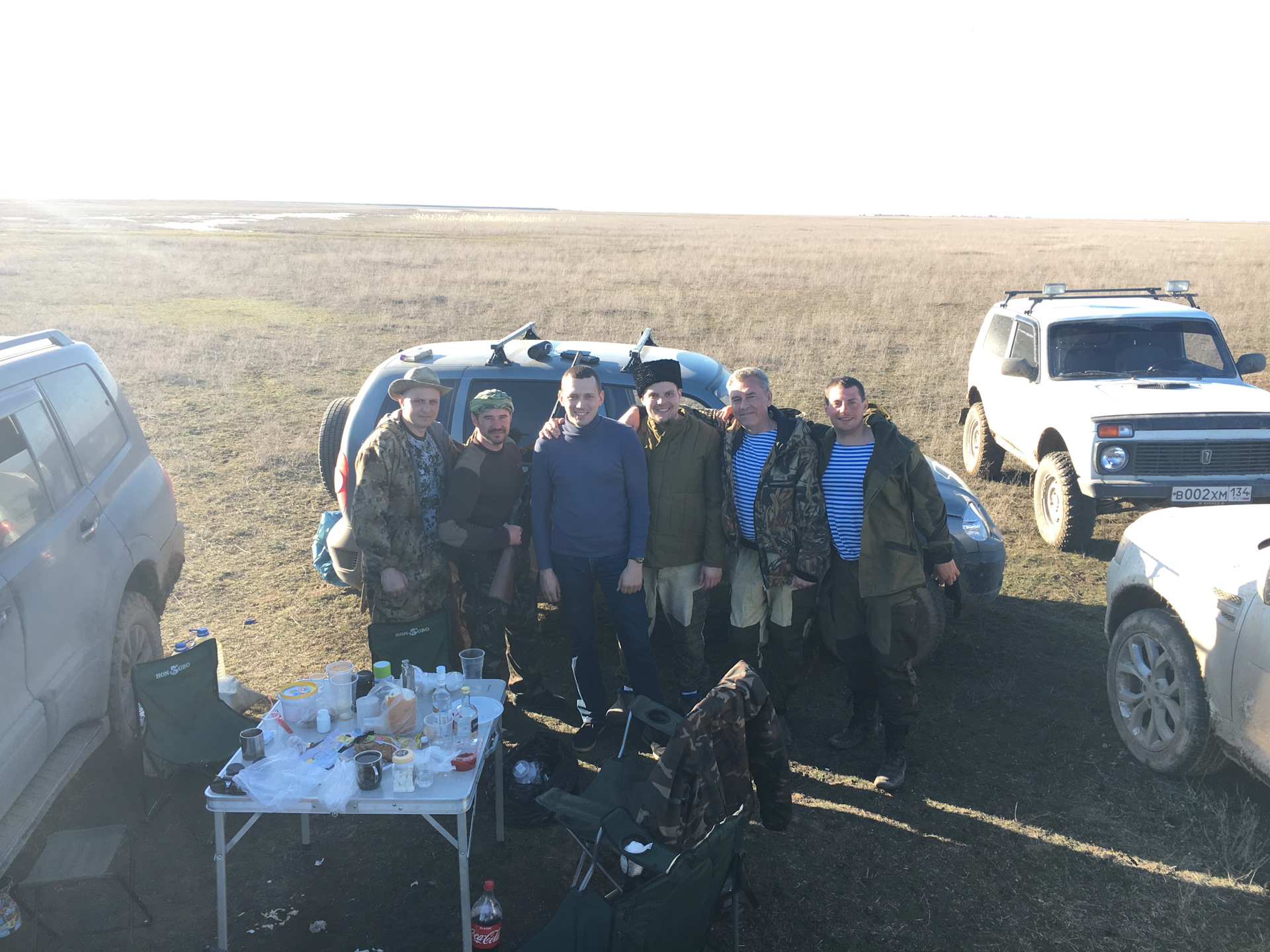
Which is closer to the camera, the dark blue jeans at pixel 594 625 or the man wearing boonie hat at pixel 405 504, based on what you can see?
the man wearing boonie hat at pixel 405 504

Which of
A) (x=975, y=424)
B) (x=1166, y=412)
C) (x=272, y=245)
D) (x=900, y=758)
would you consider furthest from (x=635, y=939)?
(x=272, y=245)

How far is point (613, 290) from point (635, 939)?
2271 centimetres

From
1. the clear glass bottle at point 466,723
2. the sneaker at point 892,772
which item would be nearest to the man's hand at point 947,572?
the sneaker at point 892,772

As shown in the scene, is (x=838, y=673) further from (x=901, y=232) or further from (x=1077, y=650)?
(x=901, y=232)

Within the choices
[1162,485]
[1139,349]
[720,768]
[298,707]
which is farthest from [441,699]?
[1139,349]

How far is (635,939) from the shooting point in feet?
8.80

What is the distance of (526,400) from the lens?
214 inches

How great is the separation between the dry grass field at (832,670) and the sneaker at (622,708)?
656mm

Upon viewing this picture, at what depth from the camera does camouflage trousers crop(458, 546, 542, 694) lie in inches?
195

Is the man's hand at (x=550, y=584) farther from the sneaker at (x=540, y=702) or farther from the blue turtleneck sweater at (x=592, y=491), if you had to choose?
the sneaker at (x=540, y=702)

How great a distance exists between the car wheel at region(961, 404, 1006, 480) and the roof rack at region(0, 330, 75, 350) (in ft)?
26.3

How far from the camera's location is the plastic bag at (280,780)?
308 cm

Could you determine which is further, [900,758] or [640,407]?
[640,407]

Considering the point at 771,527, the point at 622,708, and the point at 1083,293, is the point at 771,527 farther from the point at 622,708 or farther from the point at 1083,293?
the point at 1083,293
